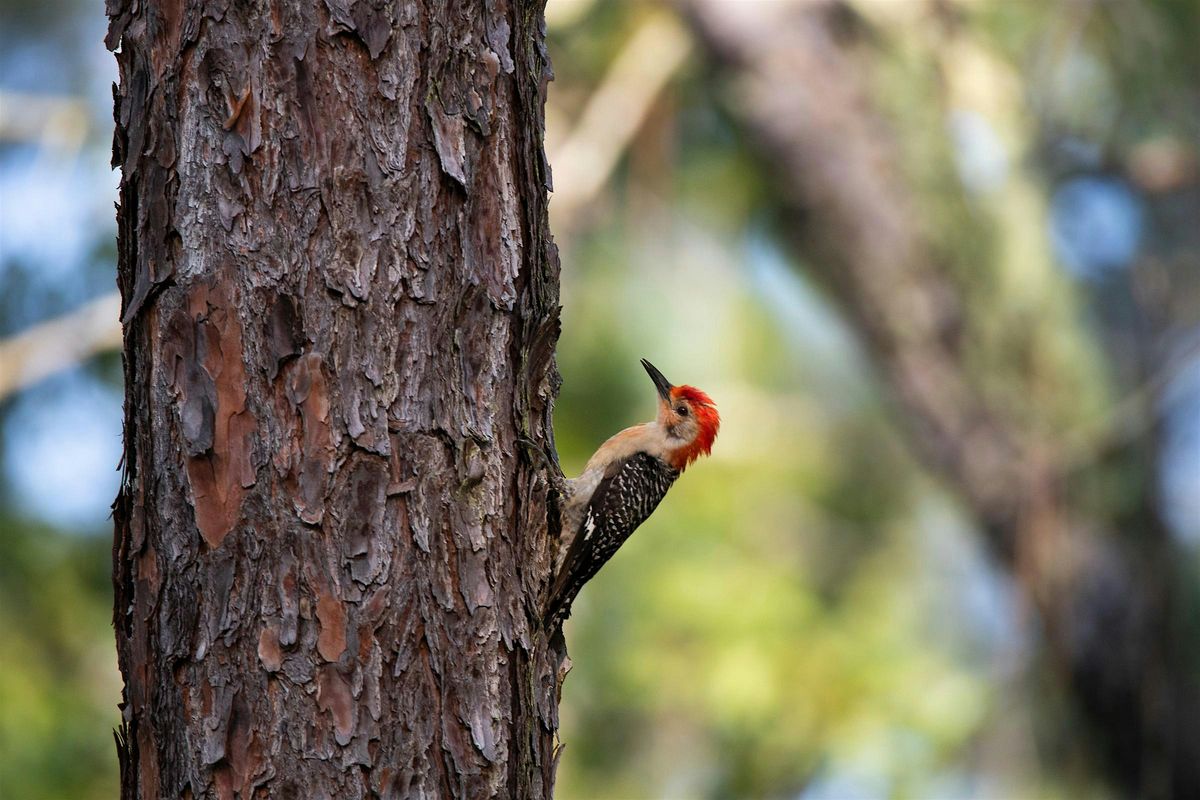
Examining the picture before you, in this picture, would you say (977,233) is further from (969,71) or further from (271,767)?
(271,767)

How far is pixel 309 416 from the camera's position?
253 cm

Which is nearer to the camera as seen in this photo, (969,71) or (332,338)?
(332,338)

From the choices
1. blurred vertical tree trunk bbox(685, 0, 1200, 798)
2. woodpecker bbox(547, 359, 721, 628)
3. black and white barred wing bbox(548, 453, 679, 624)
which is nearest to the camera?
black and white barred wing bbox(548, 453, 679, 624)

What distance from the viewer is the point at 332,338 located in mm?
2551

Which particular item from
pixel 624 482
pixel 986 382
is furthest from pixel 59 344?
pixel 986 382

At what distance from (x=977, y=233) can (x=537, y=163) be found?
5663 millimetres

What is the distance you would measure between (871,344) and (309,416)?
20.0 ft

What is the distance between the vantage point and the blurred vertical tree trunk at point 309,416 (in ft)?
8.08

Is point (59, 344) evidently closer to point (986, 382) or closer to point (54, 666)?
point (54, 666)

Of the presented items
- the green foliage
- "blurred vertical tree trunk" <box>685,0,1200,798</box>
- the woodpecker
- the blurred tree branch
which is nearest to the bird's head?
the woodpecker

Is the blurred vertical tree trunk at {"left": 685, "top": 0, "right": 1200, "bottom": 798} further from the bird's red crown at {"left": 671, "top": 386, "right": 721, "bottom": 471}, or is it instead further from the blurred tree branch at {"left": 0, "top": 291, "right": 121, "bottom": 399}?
the blurred tree branch at {"left": 0, "top": 291, "right": 121, "bottom": 399}

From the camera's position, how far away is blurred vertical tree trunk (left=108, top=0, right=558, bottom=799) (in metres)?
2.46

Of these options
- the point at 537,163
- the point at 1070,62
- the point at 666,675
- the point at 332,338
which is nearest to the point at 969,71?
the point at 1070,62

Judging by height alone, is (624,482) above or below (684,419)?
below
